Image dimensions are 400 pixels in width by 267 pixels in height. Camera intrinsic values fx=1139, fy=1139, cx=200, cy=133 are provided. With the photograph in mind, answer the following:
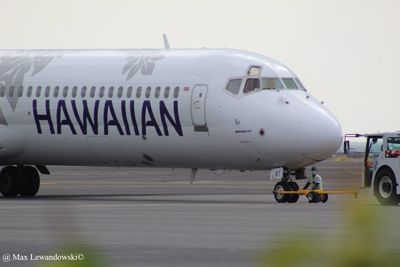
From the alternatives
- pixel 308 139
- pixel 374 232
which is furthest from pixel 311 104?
pixel 374 232

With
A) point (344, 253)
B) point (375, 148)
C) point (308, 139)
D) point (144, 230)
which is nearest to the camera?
point (344, 253)

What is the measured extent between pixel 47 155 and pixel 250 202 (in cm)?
677

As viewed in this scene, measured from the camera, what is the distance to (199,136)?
3278cm

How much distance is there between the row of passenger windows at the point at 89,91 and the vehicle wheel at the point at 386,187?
20.8ft

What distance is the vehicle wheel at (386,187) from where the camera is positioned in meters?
31.3

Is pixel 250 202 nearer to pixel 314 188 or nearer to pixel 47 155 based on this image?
pixel 314 188

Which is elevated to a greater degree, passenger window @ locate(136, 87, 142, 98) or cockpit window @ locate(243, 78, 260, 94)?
cockpit window @ locate(243, 78, 260, 94)

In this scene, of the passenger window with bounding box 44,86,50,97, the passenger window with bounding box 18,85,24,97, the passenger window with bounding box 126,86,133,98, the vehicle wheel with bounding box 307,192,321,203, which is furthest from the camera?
the passenger window with bounding box 18,85,24,97

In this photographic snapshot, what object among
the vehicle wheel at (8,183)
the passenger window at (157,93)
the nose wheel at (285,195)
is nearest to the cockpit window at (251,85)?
the passenger window at (157,93)

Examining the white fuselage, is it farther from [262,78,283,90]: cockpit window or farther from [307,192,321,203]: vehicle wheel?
[307,192,321,203]: vehicle wheel

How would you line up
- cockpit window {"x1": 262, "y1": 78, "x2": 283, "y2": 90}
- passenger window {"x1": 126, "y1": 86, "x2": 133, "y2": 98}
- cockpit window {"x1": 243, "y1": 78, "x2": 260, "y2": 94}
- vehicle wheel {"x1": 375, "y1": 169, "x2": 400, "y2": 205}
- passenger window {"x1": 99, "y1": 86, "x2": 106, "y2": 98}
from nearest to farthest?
vehicle wheel {"x1": 375, "y1": 169, "x2": 400, "y2": 205}
cockpit window {"x1": 243, "y1": 78, "x2": 260, "y2": 94}
cockpit window {"x1": 262, "y1": 78, "x2": 283, "y2": 90}
passenger window {"x1": 126, "y1": 86, "x2": 133, "y2": 98}
passenger window {"x1": 99, "y1": 86, "x2": 106, "y2": 98}

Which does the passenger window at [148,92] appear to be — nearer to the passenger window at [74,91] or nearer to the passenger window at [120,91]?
the passenger window at [120,91]

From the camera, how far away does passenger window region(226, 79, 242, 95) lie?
32.7 metres

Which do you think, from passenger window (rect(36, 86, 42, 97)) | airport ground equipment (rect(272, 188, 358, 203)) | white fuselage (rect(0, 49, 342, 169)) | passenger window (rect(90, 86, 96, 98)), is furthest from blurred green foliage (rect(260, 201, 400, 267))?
passenger window (rect(36, 86, 42, 97))
